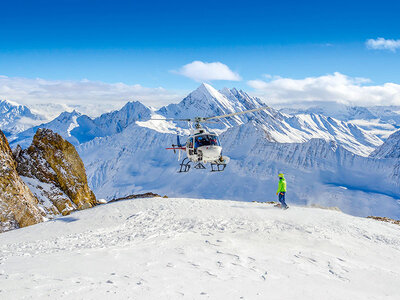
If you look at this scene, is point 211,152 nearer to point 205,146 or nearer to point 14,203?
point 205,146

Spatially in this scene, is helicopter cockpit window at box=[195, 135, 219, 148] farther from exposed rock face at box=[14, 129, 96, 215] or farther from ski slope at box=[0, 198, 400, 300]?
exposed rock face at box=[14, 129, 96, 215]

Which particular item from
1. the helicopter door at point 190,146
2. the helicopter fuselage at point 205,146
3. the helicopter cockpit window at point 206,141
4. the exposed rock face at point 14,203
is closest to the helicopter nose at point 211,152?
the helicopter fuselage at point 205,146

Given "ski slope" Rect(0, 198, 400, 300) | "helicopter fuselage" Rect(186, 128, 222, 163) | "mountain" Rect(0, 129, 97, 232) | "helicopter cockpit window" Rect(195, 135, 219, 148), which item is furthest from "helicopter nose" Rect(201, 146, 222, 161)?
"mountain" Rect(0, 129, 97, 232)

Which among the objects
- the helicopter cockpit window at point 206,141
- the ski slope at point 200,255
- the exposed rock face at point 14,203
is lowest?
the exposed rock face at point 14,203

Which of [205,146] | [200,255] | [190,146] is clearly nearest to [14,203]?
[190,146]

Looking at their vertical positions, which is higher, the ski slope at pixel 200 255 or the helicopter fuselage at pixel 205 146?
the helicopter fuselage at pixel 205 146

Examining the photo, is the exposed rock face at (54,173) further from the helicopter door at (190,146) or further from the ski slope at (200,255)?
the ski slope at (200,255)

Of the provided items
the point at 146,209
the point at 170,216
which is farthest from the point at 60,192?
the point at 170,216
